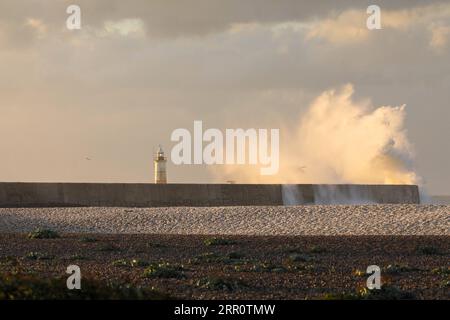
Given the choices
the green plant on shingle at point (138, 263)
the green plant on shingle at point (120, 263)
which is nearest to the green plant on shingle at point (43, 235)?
the green plant on shingle at point (120, 263)

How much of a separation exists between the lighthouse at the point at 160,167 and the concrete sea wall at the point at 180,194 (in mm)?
7225

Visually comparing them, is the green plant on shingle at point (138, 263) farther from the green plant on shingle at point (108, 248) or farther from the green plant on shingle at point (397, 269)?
the green plant on shingle at point (397, 269)

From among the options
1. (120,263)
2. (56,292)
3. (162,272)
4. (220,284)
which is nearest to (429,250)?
(120,263)

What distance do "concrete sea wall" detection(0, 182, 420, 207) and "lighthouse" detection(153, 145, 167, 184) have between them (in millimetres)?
7225

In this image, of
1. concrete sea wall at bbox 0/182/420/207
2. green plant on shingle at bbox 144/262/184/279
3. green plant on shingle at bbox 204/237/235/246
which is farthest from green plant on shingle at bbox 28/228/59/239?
concrete sea wall at bbox 0/182/420/207

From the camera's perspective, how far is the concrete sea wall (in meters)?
36.2

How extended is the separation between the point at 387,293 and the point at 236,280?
2628 mm

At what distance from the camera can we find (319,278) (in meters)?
16.2

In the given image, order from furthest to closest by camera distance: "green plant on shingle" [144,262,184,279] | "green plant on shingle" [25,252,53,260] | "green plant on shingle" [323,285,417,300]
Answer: "green plant on shingle" [25,252,53,260]
"green plant on shingle" [144,262,184,279]
"green plant on shingle" [323,285,417,300]

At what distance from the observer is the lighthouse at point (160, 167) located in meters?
45.7

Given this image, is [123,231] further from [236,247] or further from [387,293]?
[387,293]

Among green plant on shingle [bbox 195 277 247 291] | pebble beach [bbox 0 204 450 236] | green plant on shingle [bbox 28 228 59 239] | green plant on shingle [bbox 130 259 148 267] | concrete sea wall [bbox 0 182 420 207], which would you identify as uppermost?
concrete sea wall [bbox 0 182 420 207]

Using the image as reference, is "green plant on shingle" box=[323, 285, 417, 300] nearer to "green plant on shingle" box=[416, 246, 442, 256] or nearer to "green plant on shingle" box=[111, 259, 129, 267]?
"green plant on shingle" box=[111, 259, 129, 267]

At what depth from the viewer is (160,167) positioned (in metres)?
45.9
